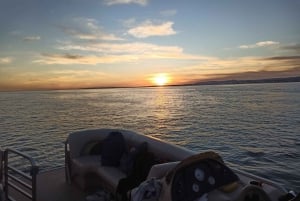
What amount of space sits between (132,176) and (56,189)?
1.85 meters

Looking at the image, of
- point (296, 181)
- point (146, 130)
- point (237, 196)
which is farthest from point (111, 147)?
point (146, 130)

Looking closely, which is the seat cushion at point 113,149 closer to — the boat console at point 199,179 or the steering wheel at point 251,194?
the boat console at point 199,179

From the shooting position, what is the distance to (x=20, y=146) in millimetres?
16766

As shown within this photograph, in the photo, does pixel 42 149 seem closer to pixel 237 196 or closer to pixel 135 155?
pixel 135 155

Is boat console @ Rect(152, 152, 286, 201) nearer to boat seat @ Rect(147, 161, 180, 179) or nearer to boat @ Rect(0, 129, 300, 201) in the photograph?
boat @ Rect(0, 129, 300, 201)

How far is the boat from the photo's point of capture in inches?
129

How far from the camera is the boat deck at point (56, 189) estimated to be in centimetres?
513

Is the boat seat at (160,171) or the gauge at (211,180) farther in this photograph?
the boat seat at (160,171)

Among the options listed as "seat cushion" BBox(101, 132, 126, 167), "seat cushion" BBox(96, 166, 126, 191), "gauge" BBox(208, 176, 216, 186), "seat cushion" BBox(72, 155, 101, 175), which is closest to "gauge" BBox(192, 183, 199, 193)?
"gauge" BBox(208, 176, 216, 186)

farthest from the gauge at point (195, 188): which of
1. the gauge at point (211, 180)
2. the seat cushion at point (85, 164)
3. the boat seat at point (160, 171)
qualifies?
the seat cushion at point (85, 164)

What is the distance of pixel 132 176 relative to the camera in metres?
4.55

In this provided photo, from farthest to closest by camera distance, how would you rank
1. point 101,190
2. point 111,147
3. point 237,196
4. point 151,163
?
1. point 111,147
2. point 101,190
3. point 151,163
4. point 237,196

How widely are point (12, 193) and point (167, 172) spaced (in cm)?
327

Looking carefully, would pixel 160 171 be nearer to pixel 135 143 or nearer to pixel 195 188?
pixel 195 188
